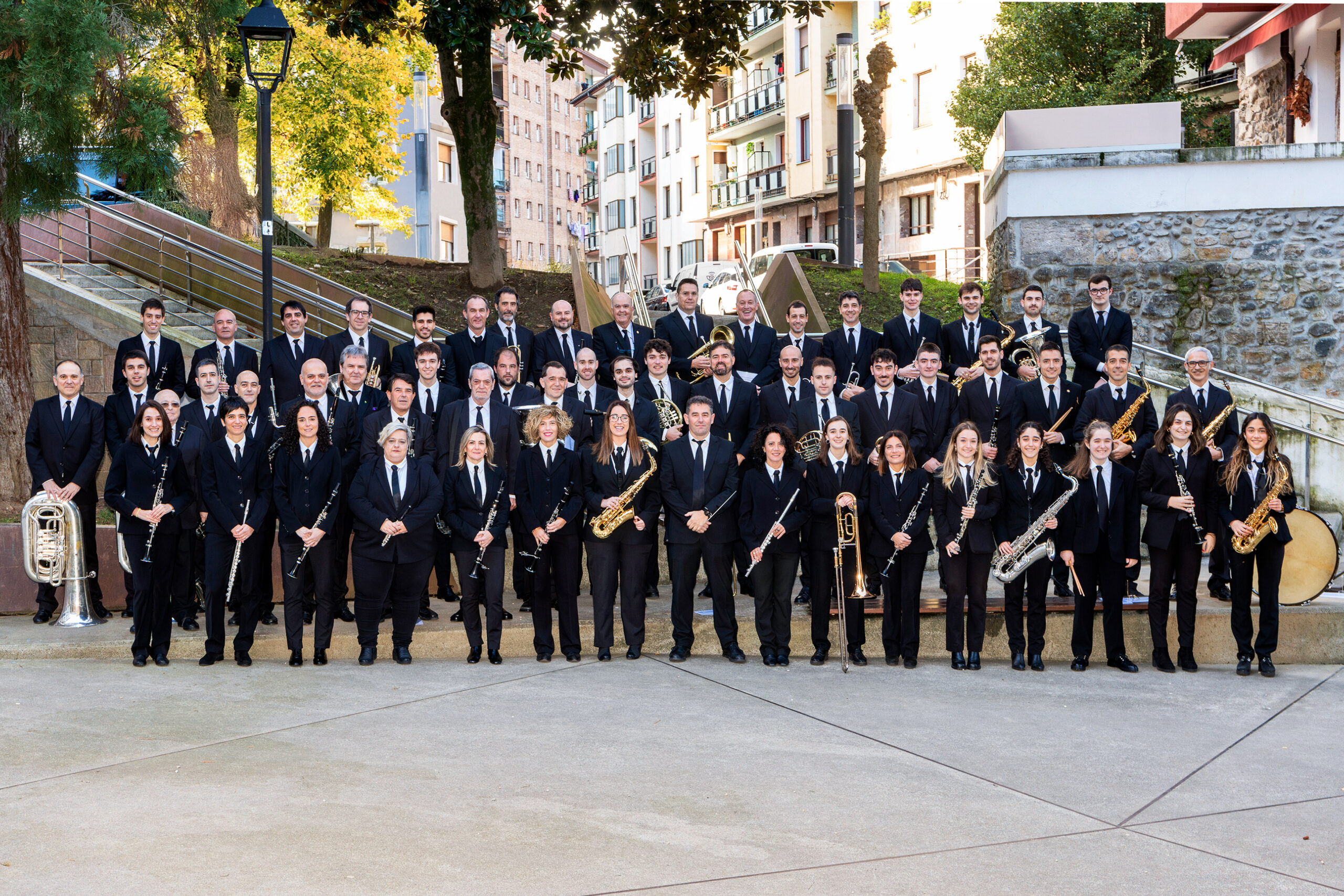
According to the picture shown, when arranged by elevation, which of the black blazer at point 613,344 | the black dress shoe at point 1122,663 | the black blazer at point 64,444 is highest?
the black blazer at point 613,344

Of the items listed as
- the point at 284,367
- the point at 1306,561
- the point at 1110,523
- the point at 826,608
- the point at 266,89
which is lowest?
the point at 826,608

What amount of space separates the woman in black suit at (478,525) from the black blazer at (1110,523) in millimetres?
3440

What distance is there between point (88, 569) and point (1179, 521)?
278 inches

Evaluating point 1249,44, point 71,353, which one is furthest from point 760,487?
point 1249,44

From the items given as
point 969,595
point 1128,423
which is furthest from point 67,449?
point 1128,423

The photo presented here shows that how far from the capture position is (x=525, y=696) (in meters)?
6.96

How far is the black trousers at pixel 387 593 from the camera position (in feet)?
25.5

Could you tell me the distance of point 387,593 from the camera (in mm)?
7984

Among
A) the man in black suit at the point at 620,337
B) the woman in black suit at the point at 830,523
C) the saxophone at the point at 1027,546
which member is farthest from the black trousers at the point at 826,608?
the man in black suit at the point at 620,337

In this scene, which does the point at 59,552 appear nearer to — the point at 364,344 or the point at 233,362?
the point at 233,362

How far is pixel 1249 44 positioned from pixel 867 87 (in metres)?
5.64

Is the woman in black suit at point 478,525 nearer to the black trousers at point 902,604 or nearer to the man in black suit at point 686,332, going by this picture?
the man in black suit at point 686,332

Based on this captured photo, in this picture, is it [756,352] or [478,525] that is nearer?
[478,525]

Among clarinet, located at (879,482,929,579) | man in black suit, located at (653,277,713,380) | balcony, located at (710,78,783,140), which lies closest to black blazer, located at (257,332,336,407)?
man in black suit, located at (653,277,713,380)
